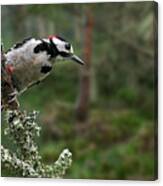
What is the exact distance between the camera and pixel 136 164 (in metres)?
2.37

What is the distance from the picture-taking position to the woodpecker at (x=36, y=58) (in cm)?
243

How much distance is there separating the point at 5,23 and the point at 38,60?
251 millimetres

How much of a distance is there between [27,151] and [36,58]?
43cm

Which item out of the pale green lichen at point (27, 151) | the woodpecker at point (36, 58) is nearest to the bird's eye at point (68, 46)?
the woodpecker at point (36, 58)

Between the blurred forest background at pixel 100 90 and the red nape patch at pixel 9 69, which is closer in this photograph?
the blurred forest background at pixel 100 90

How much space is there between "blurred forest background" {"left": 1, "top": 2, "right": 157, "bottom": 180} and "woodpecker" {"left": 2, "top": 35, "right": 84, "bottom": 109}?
0.03 metres

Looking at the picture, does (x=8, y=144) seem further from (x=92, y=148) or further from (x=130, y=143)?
(x=130, y=143)

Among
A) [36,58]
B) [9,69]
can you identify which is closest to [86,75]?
[36,58]

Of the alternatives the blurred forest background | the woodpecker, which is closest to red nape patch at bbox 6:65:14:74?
the woodpecker

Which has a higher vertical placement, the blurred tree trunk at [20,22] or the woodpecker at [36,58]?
the blurred tree trunk at [20,22]

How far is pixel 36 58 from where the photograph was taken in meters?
2.43

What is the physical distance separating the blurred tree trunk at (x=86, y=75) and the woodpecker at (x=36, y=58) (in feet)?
0.13

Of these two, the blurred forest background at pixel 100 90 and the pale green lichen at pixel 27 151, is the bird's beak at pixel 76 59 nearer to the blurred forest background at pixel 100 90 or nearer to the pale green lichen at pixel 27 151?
the blurred forest background at pixel 100 90

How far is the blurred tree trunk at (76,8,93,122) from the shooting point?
2.41m
